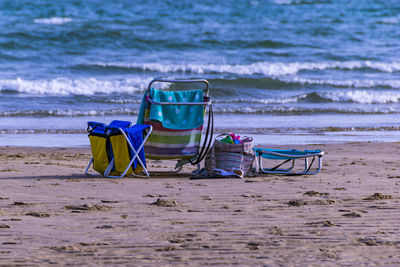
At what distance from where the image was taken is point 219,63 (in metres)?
20.8

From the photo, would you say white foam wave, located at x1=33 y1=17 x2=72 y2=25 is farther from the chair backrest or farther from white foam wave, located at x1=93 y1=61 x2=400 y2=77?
the chair backrest

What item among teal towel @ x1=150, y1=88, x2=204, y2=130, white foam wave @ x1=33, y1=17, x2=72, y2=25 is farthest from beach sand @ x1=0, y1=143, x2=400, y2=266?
white foam wave @ x1=33, y1=17, x2=72, y2=25

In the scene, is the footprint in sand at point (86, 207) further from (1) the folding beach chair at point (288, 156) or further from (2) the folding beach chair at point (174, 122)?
(1) the folding beach chair at point (288, 156)

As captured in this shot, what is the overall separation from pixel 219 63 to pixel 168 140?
14685 millimetres

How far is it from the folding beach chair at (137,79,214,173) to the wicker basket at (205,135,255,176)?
0.11 meters

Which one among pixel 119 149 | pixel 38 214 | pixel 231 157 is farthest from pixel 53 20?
pixel 38 214

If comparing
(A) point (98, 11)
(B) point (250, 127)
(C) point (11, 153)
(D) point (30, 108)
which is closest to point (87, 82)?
(D) point (30, 108)

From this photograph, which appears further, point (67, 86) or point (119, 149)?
point (67, 86)

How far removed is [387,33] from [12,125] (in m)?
22.2

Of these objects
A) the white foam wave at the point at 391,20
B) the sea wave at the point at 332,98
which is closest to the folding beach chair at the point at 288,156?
the sea wave at the point at 332,98

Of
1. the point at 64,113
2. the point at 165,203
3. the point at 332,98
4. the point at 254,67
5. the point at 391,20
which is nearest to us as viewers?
the point at 165,203

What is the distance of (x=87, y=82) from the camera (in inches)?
642

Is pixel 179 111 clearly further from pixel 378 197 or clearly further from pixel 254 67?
pixel 254 67

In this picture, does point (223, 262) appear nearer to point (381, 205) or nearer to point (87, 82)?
point (381, 205)
